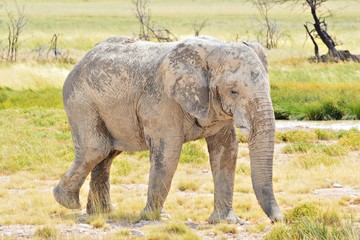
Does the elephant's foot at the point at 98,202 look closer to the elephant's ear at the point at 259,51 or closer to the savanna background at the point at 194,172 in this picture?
the savanna background at the point at 194,172

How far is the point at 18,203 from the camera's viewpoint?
12.1 m

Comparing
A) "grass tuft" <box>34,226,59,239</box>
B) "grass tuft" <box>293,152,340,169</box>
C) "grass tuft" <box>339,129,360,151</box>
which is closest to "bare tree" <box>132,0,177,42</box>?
"grass tuft" <box>339,129,360,151</box>

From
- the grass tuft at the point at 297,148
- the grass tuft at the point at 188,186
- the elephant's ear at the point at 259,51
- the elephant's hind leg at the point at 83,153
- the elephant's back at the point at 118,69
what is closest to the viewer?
the elephant's ear at the point at 259,51

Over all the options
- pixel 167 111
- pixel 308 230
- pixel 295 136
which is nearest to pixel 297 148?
pixel 295 136

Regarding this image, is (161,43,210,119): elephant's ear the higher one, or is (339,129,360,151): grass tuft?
(161,43,210,119): elephant's ear

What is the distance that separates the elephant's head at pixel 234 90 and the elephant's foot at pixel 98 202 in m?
2.01

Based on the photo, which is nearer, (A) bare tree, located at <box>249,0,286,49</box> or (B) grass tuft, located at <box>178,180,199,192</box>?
(B) grass tuft, located at <box>178,180,199,192</box>

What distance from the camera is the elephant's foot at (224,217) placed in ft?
35.2

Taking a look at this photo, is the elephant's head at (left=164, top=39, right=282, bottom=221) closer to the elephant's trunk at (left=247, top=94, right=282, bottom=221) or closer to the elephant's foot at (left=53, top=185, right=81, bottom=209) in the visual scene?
the elephant's trunk at (left=247, top=94, right=282, bottom=221)

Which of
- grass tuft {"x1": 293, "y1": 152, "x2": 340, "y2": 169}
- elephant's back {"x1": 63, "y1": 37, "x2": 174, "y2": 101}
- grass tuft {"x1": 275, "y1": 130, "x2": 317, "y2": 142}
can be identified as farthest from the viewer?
grass tuft {"x1": 275, "y1": 130, "x2": 317, "y2": 142}

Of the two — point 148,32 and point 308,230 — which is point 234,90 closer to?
point 308,230

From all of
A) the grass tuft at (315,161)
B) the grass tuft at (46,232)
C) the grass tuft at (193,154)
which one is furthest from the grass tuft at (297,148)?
the grass tuft at (46,232)

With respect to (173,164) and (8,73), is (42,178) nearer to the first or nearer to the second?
(173,164)

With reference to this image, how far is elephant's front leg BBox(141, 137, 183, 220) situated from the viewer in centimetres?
1048
